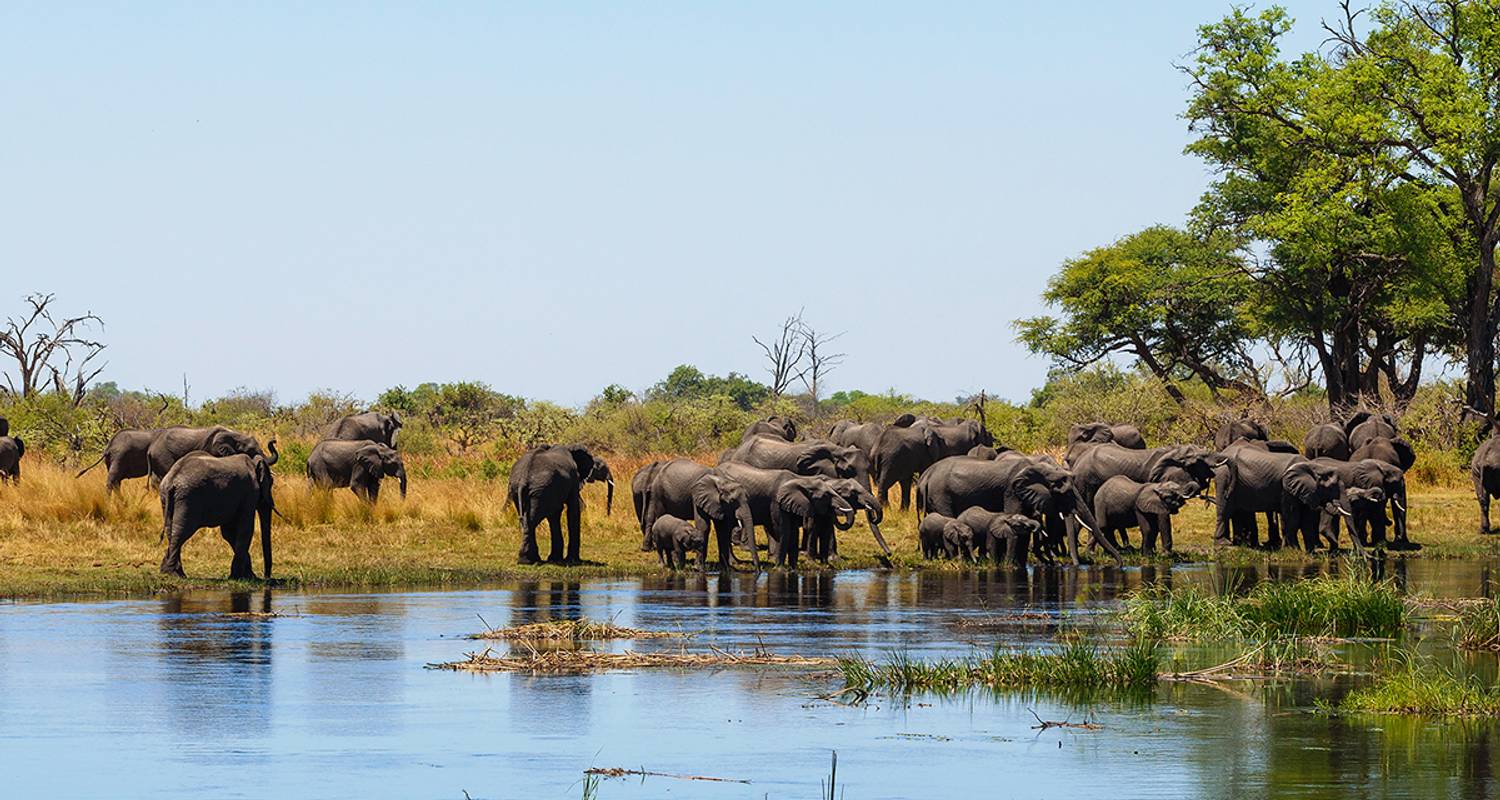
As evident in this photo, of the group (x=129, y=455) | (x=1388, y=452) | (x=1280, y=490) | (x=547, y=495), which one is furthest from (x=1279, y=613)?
(x=129, y=455)

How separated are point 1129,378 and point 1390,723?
196ft

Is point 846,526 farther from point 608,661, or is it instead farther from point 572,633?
point 608,661

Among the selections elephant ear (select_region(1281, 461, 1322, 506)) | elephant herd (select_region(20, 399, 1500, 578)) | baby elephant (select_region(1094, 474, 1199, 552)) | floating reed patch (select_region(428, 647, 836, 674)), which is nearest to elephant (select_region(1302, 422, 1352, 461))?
elephant herd (select_region(20, 399, 1500, 578))

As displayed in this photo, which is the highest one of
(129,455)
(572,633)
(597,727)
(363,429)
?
(363,429)

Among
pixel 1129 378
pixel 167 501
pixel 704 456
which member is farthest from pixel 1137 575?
pixel 1129 378

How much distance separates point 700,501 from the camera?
28.5 metres

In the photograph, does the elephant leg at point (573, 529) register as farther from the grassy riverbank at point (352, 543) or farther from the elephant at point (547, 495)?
the grassy riverbank at point (352, 543)

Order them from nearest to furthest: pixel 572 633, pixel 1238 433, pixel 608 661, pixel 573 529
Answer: pixel 608 661
pixel 572 633
pixel 573 529
pixel 1238 433

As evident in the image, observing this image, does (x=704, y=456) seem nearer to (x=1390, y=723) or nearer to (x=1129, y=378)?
(x=1129, y=378)

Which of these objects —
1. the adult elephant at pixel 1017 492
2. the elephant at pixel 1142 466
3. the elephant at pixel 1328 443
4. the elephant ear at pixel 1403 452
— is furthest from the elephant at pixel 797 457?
the elephant at pixel 1328 443

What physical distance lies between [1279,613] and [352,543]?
14439 millimetres

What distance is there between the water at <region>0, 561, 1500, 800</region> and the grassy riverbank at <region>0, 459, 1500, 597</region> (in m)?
4.12

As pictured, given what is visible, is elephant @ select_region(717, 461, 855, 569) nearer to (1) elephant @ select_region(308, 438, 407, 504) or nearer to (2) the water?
(2) the water

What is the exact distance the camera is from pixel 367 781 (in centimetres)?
1275
